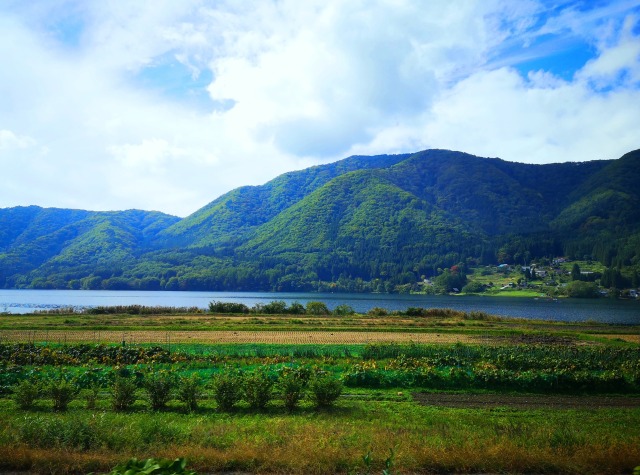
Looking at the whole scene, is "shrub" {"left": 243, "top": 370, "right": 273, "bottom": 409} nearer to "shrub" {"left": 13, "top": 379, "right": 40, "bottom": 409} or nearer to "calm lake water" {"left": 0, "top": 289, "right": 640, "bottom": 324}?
"shrub" {"left": 13, "top": 379, "right": 40, "bottom": 409}

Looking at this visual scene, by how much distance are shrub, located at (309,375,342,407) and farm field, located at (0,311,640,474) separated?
0.06m

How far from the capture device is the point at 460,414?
15484 millimetres

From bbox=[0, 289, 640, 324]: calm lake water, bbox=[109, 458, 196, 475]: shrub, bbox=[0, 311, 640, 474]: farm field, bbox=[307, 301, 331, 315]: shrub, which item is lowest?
bbox=[0, 289, 640, 324]: calm lake water

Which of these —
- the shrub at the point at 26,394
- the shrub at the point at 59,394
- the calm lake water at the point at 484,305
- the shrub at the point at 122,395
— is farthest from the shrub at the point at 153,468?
the calm lake water at the point at 484,305

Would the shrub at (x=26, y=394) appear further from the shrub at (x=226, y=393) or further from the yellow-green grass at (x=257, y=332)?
the yellow-green grass at (x=257, y=332)

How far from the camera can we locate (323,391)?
16.1 meters

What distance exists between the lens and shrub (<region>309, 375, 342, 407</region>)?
633 inches

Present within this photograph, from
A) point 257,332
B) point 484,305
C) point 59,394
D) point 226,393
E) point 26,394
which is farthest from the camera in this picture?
point 484,305

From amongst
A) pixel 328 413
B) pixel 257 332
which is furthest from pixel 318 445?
pixel 257 332

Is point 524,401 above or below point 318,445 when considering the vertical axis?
below

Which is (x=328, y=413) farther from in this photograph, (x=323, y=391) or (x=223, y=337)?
(x=223, y=337)

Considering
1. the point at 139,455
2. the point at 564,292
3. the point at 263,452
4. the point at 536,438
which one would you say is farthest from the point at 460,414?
the point at 564,292

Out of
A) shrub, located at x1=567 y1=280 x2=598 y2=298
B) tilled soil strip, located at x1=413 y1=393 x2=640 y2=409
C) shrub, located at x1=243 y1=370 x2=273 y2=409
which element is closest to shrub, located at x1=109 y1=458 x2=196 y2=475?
shrub, located at x1=243 y1=370 x2=273 y2=409

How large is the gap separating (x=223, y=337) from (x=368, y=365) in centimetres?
2197
